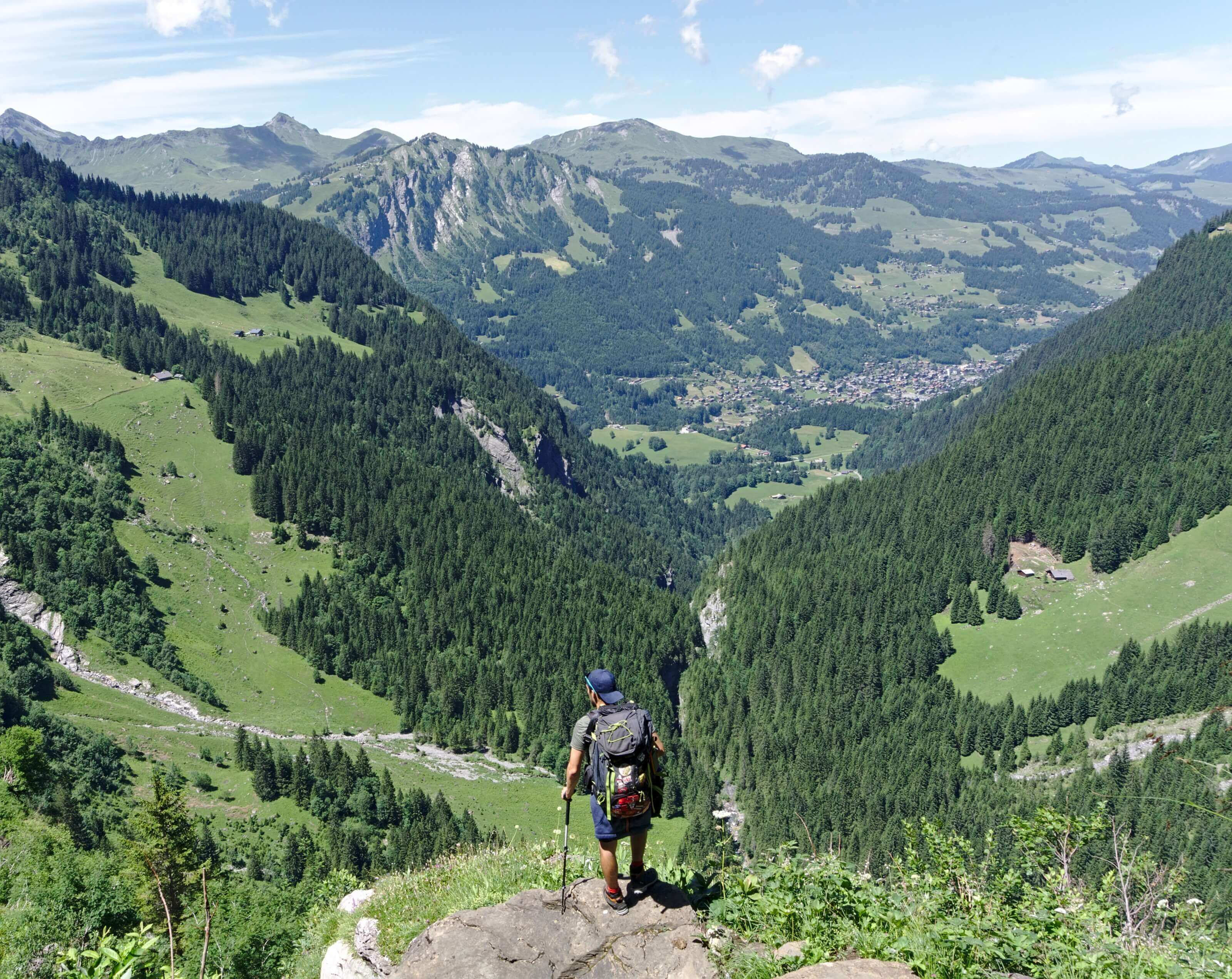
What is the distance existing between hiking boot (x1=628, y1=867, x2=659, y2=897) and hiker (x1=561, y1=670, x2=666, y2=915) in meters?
0.04

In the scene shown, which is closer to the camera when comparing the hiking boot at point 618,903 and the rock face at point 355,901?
the hiking boot at point 618,903

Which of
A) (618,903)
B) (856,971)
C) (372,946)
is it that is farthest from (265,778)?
(856,971)

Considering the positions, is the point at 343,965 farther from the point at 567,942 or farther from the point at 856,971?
the point at 856,971

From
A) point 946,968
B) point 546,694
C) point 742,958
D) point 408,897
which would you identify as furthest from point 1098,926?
point 546,694

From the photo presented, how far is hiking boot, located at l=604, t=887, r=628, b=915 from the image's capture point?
17203 mm

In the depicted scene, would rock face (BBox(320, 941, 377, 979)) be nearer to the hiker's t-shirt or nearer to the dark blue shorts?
the dark blue shorts

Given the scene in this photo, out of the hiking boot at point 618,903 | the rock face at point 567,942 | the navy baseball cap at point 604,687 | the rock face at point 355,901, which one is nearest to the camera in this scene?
the rock face at point 567,942

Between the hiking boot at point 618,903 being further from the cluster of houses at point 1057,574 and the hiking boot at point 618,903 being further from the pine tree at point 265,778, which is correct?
the cluster of houses at point 1057,574

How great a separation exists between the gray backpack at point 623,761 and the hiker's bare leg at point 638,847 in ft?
1.67

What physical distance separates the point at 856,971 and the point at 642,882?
17.9 ft

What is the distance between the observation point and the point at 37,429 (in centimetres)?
17162

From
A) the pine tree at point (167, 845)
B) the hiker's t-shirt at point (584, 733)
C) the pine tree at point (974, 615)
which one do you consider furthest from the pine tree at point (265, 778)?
the pine tree at point (974, 615)

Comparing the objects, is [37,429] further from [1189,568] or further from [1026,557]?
[1189,568]

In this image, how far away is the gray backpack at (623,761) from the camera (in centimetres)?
1677
